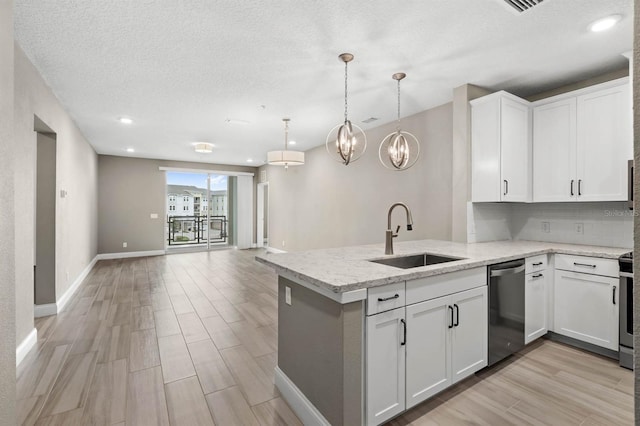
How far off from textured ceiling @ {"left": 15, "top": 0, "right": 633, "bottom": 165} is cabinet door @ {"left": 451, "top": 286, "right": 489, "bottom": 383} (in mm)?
2069

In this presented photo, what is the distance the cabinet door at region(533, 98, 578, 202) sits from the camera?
10.3ft

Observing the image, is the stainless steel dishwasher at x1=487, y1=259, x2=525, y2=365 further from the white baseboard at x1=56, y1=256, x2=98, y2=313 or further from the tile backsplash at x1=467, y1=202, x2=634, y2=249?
the white baseboard at x1=56, y1=256, x2=98, y2=313

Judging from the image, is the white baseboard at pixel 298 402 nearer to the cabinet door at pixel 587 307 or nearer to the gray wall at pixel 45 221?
the cabinet door at pixel 587 307

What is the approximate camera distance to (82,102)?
13.0 feet

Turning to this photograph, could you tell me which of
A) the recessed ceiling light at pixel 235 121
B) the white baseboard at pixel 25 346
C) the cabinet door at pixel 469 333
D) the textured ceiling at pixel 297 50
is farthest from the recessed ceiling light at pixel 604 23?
the white baseboard at pixel 25 346

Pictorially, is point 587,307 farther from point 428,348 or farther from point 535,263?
point 428,348

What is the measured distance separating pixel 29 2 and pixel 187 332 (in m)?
2.99

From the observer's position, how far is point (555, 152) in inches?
130

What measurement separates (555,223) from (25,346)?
553cm

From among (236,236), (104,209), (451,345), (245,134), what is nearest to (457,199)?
(451,345)

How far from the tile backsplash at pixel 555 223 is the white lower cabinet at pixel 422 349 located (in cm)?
142

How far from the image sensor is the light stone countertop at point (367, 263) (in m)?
1.69

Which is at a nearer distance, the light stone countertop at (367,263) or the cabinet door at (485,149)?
the light stone countertop at (367,263)

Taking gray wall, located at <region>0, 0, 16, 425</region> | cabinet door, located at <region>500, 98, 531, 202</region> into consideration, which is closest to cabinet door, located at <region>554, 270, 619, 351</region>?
cabinet door, located at <region>500, 98, 531, 202</region>
